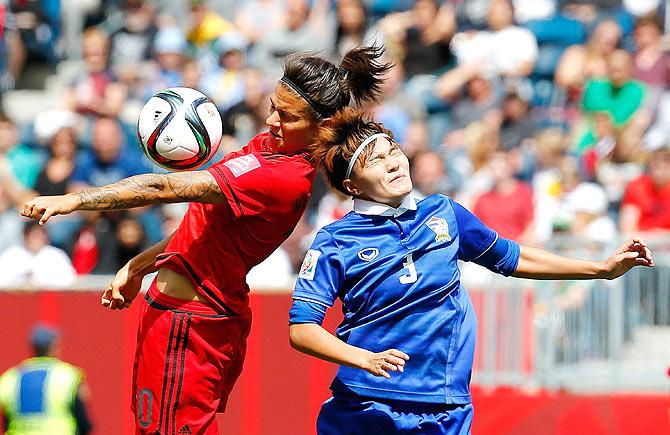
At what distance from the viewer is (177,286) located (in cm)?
598

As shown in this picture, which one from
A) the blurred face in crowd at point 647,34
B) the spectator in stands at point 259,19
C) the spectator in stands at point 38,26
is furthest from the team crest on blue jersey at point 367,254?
the spectator in stands at point 38,26

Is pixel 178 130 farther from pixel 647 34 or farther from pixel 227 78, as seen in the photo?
pixel 227 78

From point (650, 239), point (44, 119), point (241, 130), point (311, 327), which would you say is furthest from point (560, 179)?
point (311, 327)

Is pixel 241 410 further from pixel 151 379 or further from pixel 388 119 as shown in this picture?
pixel 151 379

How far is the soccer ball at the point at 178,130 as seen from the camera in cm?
591

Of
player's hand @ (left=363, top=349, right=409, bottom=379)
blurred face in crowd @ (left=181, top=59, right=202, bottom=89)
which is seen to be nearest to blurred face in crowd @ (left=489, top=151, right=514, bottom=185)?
blurred face in crowd @ (left=181, top=59, right=202, bottom=89)

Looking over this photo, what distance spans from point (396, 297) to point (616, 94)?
7582 mm

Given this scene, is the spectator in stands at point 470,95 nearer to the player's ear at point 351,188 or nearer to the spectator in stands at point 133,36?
the spectator in stands at point 133,36

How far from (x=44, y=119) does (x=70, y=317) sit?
361cm

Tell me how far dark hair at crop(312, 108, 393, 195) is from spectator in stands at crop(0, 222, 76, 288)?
5.93 metres

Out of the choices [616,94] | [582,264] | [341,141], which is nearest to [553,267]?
[582,264]

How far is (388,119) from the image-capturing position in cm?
1275

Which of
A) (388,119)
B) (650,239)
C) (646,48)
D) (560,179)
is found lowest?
(650,239)

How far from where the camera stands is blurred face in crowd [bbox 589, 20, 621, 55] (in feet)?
42.8
